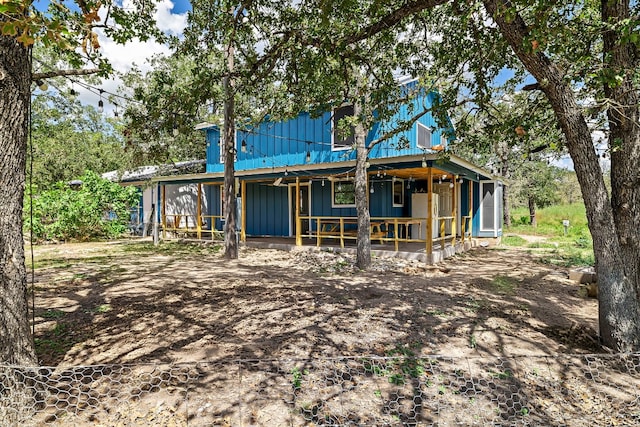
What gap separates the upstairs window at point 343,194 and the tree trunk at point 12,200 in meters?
9.96

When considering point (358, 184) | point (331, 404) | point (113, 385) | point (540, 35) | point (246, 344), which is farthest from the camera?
point (358, 184)

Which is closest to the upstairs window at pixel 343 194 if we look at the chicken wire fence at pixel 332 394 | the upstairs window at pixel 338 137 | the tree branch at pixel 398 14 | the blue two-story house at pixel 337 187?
the blue two-story house at pixel 337 187

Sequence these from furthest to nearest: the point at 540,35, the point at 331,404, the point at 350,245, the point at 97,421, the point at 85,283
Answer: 1. the point at 350,245
2. the point at 85,283
3. the point at 540,35
4. the point at 331,404
5. the point at 97,421

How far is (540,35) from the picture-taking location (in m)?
3.27

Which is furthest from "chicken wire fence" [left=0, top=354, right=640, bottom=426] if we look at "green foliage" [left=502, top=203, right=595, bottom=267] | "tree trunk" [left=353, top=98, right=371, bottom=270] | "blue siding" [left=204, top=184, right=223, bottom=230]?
"blue siding" [left=204, top=184, right=223, bottom=230]

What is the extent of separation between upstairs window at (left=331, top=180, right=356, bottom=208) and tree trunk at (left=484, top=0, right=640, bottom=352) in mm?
8500

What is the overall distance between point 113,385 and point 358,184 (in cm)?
646

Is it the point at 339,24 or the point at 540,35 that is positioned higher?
the point at 339,24

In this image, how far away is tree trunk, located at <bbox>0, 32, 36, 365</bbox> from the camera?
8.63 ft

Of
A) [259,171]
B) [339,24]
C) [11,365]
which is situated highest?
[339,24]

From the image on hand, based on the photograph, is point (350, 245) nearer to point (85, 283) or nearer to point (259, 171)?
point (259, 171)

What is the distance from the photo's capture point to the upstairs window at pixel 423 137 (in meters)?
12.0

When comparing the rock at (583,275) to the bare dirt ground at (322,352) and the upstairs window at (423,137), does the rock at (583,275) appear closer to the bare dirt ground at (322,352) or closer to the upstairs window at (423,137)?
the bare dirt ground at (322,352)

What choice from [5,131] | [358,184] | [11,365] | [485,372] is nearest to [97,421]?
[11,365]
